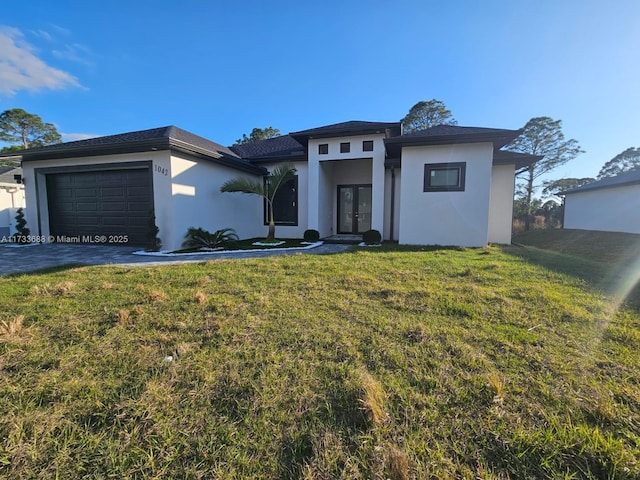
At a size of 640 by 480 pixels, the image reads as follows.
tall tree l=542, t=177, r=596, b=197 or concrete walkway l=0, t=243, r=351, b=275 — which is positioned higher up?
tall tree l=542, t=177, r=596, b=197

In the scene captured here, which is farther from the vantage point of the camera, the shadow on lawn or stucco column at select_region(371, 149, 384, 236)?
stucco column at select_region(371, 149, 384, 236)

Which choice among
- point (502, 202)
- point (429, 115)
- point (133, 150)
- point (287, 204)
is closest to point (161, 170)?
point (133, 150)

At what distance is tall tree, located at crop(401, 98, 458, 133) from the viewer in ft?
76.5

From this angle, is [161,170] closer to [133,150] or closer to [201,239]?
[133,150]

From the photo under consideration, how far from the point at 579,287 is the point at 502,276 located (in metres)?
1.02

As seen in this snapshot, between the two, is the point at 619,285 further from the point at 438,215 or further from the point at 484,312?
the point at 438,215

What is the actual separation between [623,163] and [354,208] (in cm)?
2999

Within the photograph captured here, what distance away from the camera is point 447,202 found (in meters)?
9.09

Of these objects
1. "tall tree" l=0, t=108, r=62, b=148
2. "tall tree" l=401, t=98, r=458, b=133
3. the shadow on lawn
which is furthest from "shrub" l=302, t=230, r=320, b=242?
"tall tree" l=0, t=108, r=62, b=148

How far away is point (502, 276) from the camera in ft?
16.3

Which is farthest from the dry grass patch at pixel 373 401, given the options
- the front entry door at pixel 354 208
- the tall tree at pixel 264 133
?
the tall tree at pixel 264 133

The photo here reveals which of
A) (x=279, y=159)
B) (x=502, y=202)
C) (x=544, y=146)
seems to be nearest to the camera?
(x=502, y=202)

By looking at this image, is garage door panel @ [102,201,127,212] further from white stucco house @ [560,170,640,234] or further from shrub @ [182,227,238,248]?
white stucco house @ [560,170,640,234]

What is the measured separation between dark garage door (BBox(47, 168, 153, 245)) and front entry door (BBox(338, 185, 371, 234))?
760 centimetres
